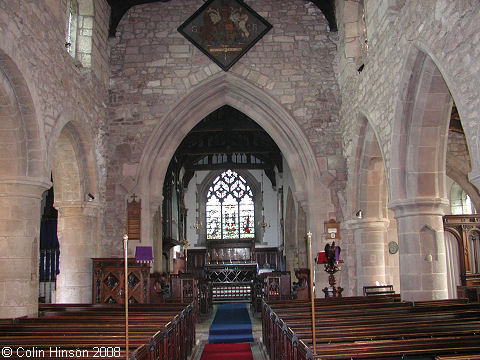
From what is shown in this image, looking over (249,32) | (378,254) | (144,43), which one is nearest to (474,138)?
(378,254)

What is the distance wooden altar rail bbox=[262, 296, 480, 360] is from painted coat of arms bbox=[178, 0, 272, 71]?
253 inches

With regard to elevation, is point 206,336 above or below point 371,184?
below

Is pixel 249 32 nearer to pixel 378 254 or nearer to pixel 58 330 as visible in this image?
pixel 378 254

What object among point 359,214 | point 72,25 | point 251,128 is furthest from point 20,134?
point 251,128

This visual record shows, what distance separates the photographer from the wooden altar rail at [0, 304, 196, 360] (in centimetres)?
371

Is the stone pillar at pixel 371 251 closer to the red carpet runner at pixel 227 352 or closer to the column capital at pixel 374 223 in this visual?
the column capital at pixel 374 223

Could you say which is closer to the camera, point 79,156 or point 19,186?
point 19,186

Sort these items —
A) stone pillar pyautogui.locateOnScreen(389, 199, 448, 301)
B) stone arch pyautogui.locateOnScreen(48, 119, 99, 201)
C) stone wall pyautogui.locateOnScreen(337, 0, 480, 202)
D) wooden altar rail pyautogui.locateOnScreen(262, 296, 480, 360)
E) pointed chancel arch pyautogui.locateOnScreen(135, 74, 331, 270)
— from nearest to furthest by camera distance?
1. wooden altar rail pyautogui.locateOnScreen(262, 296, 480, 360)
2. stone wall pyautogui.locateOnScreen(337, 0, 480, 202)
3. stone pillar pyautogui.locateOnScreen(389, 199, 448, 301)
4. stone arch pyautogui.locateOnScreen(48, 119, 99, 201)
5. pointed chancel arch pyautogui.locateOnScreen(135, 74, 331, 270)

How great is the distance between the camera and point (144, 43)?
11.3m

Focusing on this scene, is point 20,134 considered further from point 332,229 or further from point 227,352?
point 332,229

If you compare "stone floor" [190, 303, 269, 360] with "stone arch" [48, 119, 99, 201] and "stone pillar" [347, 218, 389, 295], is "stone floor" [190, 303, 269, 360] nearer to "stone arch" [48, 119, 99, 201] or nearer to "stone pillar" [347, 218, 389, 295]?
"stone pillar" [347, 218, 389, 295]

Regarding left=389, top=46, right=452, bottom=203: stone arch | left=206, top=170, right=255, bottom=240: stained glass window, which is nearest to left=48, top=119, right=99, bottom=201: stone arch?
left=389, top=46, right=452, bottom=203: stone arch

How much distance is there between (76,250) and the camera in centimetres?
977

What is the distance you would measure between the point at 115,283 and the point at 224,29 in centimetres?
561
